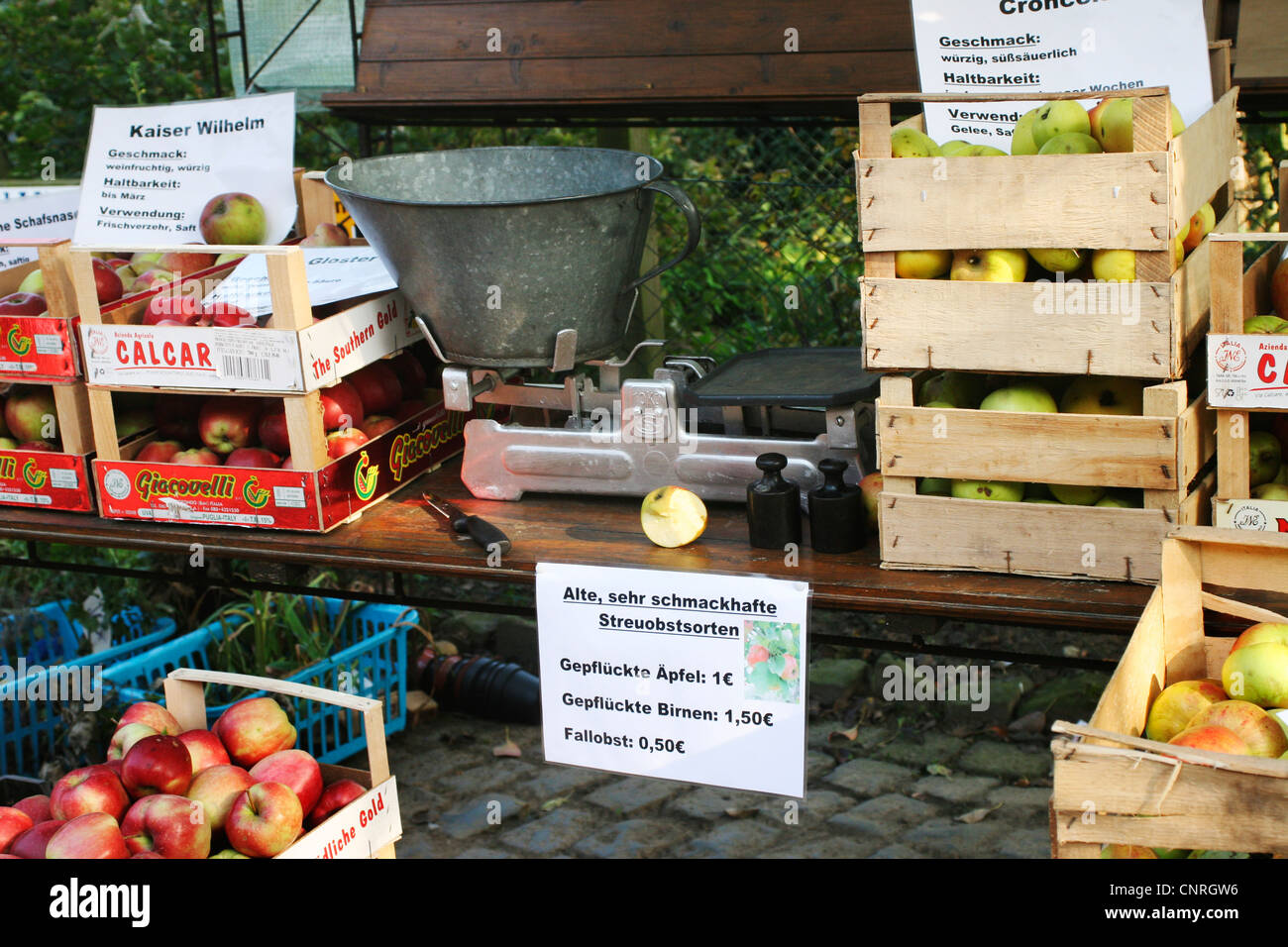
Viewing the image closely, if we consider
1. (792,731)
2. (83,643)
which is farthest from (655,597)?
(83,643)

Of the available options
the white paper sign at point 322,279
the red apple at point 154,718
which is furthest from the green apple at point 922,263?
the red apple at point 154,718

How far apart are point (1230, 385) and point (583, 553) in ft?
3.88

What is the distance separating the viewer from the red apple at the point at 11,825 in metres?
2.31

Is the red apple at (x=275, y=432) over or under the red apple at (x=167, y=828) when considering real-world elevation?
over

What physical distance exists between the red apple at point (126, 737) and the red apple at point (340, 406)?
70 cm

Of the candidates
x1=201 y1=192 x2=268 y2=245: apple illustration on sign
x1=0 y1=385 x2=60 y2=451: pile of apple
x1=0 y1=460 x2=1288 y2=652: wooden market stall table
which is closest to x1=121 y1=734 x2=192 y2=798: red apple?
x1=0 y1=460 x2=1288 y2=652: wooden market stall table

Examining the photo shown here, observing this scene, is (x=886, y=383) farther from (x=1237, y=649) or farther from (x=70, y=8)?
(x=70, y=8)

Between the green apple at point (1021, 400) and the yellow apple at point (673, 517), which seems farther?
the yellow apple at point (673, 517)

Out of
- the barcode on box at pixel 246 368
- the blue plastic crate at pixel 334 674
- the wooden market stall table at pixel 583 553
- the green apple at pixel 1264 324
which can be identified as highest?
the barcode on box at pixel 246 368

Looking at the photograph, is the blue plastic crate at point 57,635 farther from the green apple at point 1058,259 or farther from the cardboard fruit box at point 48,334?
the green apple at point 1058,259

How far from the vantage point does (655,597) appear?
94.3 inches

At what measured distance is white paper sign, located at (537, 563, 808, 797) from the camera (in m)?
2.34

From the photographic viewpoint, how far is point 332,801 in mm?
2389

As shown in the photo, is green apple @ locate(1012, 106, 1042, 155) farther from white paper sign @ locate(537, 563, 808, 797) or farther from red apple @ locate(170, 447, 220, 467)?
red apple @ locate(170, 447, 220, 467)
